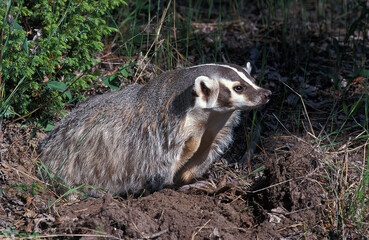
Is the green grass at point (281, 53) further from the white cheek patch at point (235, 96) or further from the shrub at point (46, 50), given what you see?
the white cheek patch at point (235, 96)

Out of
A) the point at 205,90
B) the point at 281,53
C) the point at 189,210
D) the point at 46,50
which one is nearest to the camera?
the point at 189,210

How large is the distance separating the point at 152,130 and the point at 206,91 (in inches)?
20.6

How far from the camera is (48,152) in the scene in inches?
149

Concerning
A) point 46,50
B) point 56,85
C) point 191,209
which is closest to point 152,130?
point 191,209

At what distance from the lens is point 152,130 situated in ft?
11.4

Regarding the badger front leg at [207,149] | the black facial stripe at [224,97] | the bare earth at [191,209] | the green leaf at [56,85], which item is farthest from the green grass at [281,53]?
the black facial stripe at [224,97]

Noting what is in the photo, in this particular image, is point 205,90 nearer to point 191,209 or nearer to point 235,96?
point 235,96

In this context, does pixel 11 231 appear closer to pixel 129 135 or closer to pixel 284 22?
pixel 129 135

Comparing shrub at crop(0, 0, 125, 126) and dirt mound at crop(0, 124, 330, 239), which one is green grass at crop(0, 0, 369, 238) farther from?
dirt mound at crop(0, 124, 330, 239)

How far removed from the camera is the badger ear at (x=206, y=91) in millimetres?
3246

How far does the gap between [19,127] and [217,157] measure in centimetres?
176

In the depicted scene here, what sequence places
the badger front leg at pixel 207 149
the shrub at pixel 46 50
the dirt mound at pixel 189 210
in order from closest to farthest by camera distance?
1. the dirt mound at pixel 189 210
2. the shrub at pixel 46 50
3. the badger front leg at pixel 207 149

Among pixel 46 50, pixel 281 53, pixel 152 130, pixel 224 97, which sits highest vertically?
pixel 46 50

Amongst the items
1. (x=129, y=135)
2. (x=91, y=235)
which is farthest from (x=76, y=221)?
(x=129, y=135)
